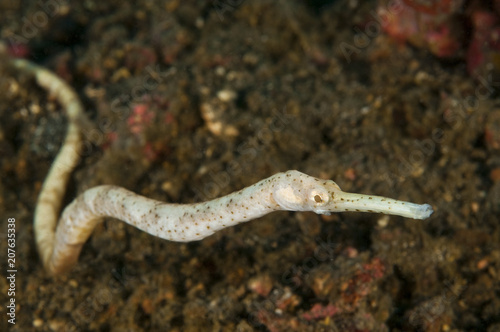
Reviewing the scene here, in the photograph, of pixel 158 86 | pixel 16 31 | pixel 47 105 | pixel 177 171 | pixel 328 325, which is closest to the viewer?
pixel 328 325

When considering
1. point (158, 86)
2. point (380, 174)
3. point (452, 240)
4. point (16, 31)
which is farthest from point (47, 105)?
point (452, 240)

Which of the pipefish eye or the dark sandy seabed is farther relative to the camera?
the dark sandy seabed

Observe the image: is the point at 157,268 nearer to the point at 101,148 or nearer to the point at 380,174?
the point at 101,148

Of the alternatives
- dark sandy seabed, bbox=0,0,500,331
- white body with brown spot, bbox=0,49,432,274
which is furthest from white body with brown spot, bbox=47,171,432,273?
dark sandy seabed, bbox=0,0,500,331

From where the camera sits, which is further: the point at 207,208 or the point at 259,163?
the point at 259,163

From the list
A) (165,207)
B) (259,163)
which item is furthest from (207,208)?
(259,163)

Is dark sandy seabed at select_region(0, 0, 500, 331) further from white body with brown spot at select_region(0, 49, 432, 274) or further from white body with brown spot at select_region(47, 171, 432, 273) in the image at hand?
white body with brown spot at select_region(47, 171, 432, 273)

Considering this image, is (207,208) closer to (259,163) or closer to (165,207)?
(165,207)

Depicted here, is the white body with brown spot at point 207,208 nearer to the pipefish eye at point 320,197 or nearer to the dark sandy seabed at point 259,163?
the pipefish eye at point 320,197

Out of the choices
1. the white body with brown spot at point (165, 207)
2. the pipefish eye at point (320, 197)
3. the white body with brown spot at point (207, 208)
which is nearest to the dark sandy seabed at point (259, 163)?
the white body with brown spot at point (165, 207)
